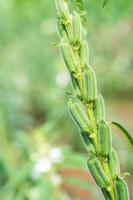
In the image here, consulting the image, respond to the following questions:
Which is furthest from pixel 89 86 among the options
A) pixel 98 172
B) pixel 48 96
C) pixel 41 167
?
pixel 48 96

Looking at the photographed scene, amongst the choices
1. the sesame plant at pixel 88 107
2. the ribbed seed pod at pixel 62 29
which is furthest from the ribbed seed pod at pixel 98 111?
the ribbed seed pod at pixel 62 29

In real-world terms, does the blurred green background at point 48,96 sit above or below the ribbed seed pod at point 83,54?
below

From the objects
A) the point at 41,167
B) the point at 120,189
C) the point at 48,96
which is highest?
the point at 120,189

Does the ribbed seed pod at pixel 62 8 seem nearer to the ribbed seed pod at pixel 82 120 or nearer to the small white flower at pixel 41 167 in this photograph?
the ribbed seed pod at pixel 82 120

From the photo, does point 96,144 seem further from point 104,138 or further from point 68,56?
point 68,56

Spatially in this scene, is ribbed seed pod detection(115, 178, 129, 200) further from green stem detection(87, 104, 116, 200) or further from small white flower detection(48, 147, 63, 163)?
small white flower detection(48, 147, 63, 163)

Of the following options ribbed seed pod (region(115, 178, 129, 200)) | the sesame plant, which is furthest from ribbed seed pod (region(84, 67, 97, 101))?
ribbed seed pod (region(115, 178, 129, 200))
